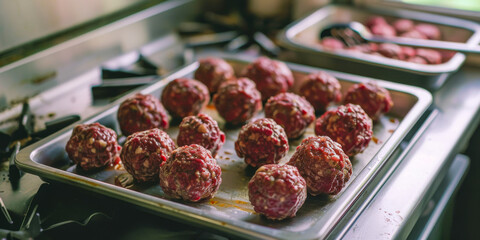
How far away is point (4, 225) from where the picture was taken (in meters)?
1.16

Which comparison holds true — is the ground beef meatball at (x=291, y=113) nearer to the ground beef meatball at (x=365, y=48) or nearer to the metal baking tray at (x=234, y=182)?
the metal baking tray at (x=234, y=182)

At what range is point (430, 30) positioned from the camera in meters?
2.22

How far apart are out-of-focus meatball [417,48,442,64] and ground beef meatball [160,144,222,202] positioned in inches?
45.9

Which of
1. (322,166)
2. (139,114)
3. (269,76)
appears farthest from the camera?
(269,76)

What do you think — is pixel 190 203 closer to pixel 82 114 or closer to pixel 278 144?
pixel 278 144

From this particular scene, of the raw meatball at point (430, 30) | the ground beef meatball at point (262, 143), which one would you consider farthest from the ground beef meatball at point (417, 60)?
the ground beef meatball at point (262, 143)

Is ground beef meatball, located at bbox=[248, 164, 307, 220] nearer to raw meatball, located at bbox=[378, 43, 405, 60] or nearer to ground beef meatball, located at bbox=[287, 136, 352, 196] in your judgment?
ground beef meatball, located at bbox=[287, 136, 352, 196]

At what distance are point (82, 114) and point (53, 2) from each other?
464mm

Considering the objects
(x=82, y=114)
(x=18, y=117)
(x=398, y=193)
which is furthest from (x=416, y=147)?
(x=18, y=117)

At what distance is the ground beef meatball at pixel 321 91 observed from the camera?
1.70 meters

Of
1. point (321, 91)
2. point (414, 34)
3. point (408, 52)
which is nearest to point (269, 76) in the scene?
point (321, 91)

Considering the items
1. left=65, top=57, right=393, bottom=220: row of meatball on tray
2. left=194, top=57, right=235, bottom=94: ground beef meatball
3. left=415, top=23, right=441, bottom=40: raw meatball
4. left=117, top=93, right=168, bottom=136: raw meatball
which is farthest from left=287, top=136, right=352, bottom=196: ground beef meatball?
left=415, top=23, right=441, bottom=40: raw meatball

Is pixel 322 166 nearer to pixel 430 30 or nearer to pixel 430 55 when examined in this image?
pixel 430 55

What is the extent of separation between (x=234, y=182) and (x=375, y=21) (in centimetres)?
133
